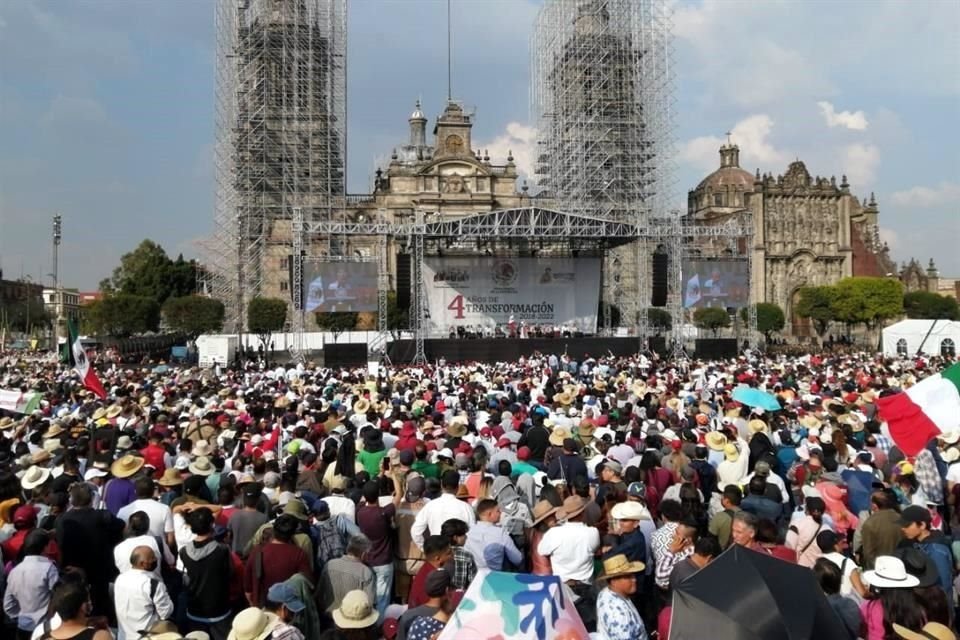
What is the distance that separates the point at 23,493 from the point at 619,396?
412 inches

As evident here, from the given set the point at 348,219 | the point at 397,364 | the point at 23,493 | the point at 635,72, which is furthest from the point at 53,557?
the point at 348,219

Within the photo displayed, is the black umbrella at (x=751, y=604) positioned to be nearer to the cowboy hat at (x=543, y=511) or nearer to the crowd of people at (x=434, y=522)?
the crowd of people at (x=434, y=522)

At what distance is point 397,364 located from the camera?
115 feet

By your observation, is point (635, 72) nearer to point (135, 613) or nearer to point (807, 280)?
point (807, 280)

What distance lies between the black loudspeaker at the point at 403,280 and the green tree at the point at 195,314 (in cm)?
2231

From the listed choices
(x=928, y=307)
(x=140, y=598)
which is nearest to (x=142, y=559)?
(x=140, y=598)

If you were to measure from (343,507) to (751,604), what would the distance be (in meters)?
4.32

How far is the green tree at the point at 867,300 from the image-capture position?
55.5 metres

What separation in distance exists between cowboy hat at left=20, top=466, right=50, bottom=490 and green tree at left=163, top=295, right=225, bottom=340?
4631 centimetres

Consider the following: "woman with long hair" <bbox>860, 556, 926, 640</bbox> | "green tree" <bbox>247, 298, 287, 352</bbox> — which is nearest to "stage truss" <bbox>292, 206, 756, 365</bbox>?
"green tree" <bbox>247, 298, 287, 352</bbox>

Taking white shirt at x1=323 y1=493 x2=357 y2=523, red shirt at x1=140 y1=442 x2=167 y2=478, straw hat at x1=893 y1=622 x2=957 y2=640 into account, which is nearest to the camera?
straw hat at x1=893 y1=622 x2=957 y2=640

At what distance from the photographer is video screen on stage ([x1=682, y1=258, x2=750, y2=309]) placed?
35.5 meters

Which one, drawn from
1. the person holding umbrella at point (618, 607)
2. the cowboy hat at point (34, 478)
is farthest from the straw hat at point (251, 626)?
the cowboy hat at point (34, 478)

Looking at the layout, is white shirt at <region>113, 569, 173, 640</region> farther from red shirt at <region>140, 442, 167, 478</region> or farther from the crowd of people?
red shirt at <region>140, 442, 167, 478</region>
